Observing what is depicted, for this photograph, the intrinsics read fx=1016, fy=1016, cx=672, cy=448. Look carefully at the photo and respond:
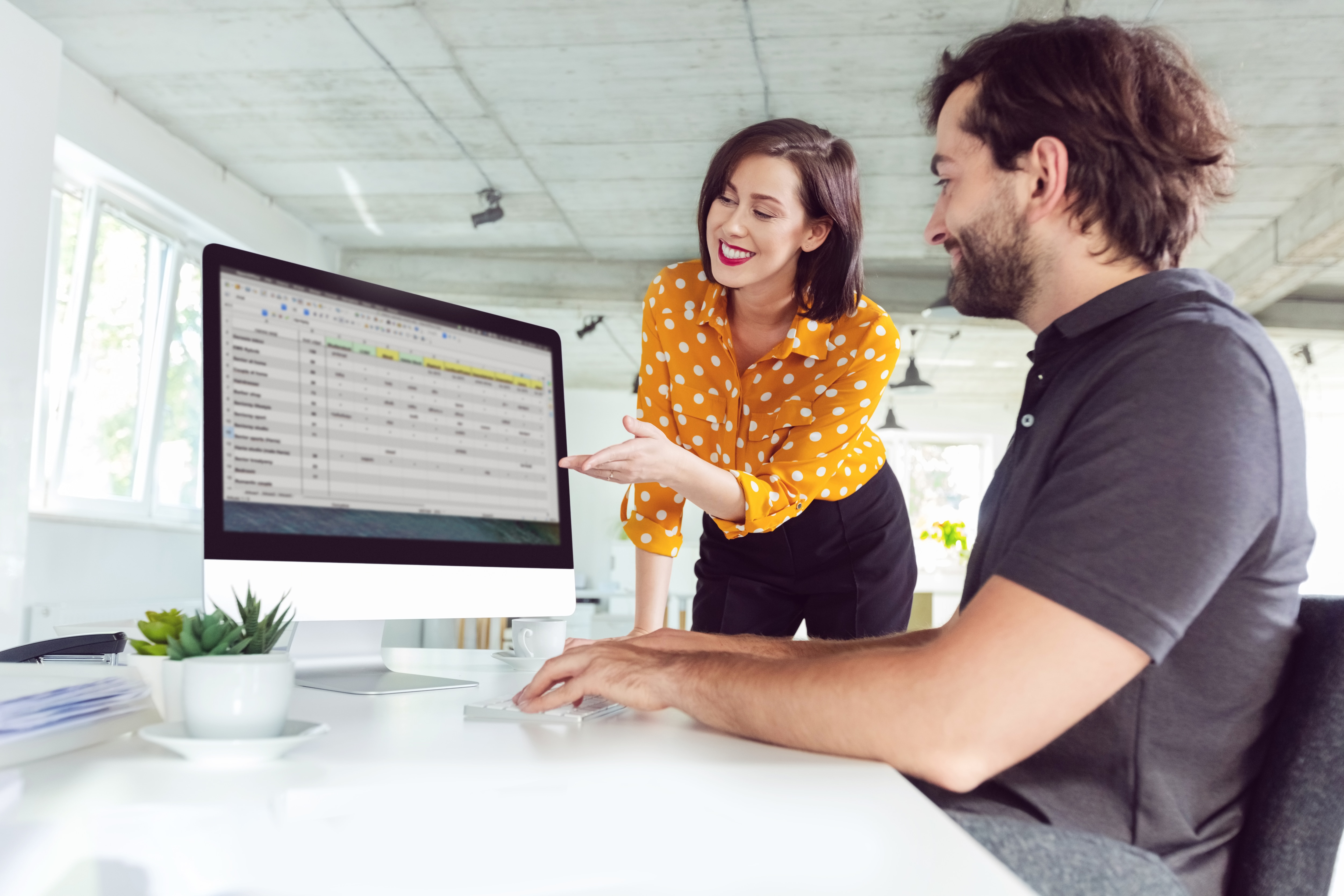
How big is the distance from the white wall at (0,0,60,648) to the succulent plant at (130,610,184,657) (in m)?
2.93

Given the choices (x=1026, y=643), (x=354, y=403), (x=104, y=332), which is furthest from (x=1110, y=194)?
(x=104, y=332)

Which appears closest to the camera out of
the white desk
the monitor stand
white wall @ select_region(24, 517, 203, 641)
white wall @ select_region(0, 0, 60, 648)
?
→ the white desk

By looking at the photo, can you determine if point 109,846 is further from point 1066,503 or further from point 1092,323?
point 1092,323

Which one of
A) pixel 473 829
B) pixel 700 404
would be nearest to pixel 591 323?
pixel 700 404

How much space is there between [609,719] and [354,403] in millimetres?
508

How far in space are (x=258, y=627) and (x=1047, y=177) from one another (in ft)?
2.84

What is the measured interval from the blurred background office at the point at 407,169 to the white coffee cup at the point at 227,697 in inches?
124

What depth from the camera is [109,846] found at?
0.53m

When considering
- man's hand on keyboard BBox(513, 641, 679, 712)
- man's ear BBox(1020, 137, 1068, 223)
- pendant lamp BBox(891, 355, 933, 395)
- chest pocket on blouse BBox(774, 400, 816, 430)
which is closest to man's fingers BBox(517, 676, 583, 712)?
man's hand on keyboard BBox(513, 641, 679, 712)

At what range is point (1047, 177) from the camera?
41.1 inches

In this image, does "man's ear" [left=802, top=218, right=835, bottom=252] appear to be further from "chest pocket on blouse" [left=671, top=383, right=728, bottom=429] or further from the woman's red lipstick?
"chest pocket on blouse" [left=671, top=383, right=728, bottom=429]

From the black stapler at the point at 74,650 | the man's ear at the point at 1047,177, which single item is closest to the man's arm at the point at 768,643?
the man's ear at the point at 1047,177

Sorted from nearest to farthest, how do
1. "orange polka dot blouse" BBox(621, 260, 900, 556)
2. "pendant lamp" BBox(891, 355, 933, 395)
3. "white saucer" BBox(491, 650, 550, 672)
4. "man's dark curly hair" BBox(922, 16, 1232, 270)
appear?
"man's dark curly hair" BBox(922, 16, 1232, 270)
"white saucer" BBox(491, 650, 550, 672)
"orange polka dot blouse" BBox(621, 260, 900, 556)
"pendant lamp" BBox(891, 355, 933, 395)

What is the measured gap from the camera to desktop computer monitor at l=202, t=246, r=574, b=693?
108 centimetres
